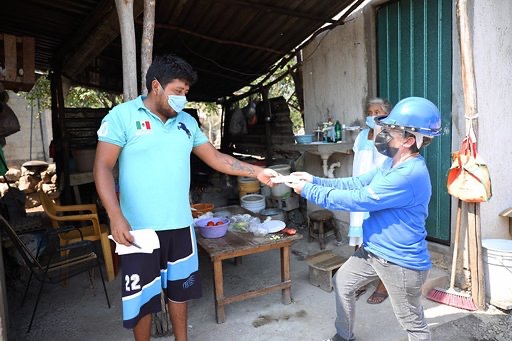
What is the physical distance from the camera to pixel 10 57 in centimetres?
424

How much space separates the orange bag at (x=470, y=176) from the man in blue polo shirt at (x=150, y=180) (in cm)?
251

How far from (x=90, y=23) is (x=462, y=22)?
180 inches

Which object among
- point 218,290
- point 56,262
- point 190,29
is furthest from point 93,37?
point 218,290

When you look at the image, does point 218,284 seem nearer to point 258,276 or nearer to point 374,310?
point 258,276

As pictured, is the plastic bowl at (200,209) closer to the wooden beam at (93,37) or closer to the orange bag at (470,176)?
the wooden beam at (93,37)

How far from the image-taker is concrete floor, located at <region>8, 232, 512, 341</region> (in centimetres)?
325

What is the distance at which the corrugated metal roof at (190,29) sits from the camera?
5.20 meters

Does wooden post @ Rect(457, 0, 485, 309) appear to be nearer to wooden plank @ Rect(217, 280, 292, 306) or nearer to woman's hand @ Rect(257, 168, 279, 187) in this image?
wooden plank @ Rect(217, 280, 292, 306)

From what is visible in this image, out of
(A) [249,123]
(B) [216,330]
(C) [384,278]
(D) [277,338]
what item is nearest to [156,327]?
(B) [216,330]

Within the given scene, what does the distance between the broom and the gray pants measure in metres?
1.44

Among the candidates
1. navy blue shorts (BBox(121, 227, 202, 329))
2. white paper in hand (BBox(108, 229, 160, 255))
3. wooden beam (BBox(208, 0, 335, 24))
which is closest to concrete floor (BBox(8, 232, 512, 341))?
navy blue shorts (BBox(121, 227, 202, 329))

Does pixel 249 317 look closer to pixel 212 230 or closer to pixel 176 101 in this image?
pixel 212 230

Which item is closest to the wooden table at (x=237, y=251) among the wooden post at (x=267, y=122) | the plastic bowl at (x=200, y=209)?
the plastic bowl at (x=200, y=209)

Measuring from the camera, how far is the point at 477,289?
3492 millimetres
